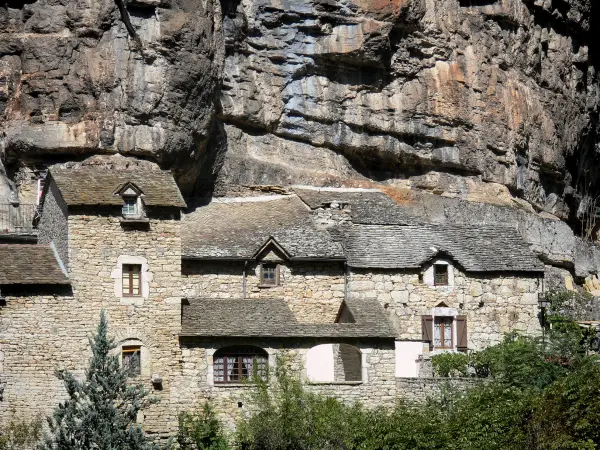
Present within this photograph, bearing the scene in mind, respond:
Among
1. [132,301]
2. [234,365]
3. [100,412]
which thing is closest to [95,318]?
[132,301]

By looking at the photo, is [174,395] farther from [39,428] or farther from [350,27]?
[350,27]

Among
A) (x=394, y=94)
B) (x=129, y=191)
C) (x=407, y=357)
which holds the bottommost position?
(x=407, y=357)

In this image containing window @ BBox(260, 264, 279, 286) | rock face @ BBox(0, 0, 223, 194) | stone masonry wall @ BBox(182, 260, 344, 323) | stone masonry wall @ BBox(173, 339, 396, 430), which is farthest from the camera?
rock face @ BBox(0, 0, 223, 194)

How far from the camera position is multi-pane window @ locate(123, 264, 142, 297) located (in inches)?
1841

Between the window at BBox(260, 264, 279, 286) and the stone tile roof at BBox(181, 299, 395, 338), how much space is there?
8.44ft

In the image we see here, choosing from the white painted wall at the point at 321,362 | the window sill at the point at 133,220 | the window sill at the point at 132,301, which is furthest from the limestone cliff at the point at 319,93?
the window sill at the point at 132,301

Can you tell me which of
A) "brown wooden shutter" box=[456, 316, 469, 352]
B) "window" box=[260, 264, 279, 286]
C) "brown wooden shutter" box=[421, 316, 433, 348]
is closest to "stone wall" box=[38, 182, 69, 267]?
"window" box=[260, 264, 279, 286]

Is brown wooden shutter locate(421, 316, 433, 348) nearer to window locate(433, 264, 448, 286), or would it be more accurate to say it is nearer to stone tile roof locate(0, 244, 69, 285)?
window locate(433, 264, 448, 286)

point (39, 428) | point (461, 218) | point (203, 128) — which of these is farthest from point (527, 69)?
point (39, 428)

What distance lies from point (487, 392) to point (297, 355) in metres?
5.94

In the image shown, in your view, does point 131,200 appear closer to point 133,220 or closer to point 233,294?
point 133,220

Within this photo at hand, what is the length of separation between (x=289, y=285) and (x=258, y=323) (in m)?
4.81

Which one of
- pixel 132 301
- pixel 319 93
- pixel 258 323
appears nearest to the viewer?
pixel 132 301

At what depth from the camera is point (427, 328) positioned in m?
52.8
